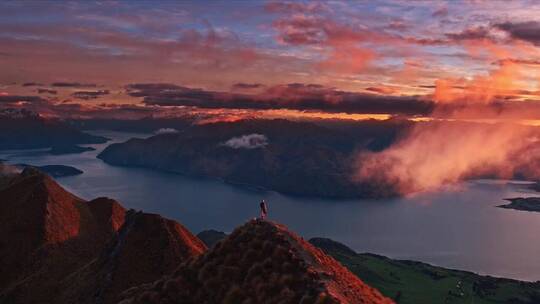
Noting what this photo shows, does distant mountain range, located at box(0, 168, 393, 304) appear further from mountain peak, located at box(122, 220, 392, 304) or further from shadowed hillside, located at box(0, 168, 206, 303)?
shadowed hillside, located at box(0, 168, 206, 303)

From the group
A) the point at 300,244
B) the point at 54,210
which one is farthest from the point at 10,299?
the point at 300,244

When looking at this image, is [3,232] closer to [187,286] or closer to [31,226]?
[31,226]

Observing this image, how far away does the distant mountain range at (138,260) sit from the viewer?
113 feet

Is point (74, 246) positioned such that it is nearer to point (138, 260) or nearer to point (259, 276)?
point (138, 260)

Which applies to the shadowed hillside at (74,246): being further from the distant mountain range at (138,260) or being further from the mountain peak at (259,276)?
the mountain peak at (259,276)

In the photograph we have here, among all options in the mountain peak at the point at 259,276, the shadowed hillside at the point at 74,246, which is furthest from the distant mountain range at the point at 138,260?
the shadowed hillside at the point at 74,246

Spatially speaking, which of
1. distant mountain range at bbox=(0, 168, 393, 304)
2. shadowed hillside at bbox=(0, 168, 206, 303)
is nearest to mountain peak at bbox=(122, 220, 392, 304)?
distant mountain range at bbox=(0, 168, 393, 304)

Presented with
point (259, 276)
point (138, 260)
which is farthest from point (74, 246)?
point (259, 276)

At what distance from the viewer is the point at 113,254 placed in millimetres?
86188

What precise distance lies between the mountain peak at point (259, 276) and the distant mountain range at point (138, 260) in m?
0.08

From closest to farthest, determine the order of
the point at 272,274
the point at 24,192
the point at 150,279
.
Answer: the point at 272,274 → the point at 150,279 → the point at 24,192

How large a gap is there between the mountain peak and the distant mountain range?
3.1 inches

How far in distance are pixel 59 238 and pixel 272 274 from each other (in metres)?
96.0

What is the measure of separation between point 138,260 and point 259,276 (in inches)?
2243
